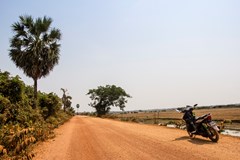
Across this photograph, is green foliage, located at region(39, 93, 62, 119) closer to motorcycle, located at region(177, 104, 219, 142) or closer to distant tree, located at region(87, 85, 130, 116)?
motorcycle, located at region(177, 104, 219, 142)

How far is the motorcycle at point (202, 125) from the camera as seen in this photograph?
10.5 meters

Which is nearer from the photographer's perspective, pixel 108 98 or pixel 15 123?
pixel 15 123

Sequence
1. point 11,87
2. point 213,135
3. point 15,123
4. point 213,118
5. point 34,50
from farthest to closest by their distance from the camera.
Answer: point 213,118 → point 34,50 → point 11,87 → point 15,123 → point 213,135

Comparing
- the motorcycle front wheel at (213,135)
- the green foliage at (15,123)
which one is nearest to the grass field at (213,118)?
the motorcycle front wheel at (213,135)

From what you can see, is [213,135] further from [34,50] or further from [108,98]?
[108,98]

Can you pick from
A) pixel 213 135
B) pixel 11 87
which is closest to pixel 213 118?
pixel 213 135

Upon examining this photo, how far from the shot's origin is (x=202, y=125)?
10961 millimetres

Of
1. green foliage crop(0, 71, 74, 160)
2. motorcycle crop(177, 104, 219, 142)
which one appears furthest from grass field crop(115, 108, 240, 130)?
green foliage crop(0, 71, 74, 160)

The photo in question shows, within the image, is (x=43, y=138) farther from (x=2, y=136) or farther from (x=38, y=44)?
(x=38, y=44)

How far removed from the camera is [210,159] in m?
7.23

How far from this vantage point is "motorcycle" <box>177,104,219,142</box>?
10457 mm

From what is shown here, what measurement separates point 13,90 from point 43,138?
9.36 feet

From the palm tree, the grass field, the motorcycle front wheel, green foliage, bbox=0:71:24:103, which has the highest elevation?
the palm tree

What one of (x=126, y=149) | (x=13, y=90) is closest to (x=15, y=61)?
(x=13, y=90)
